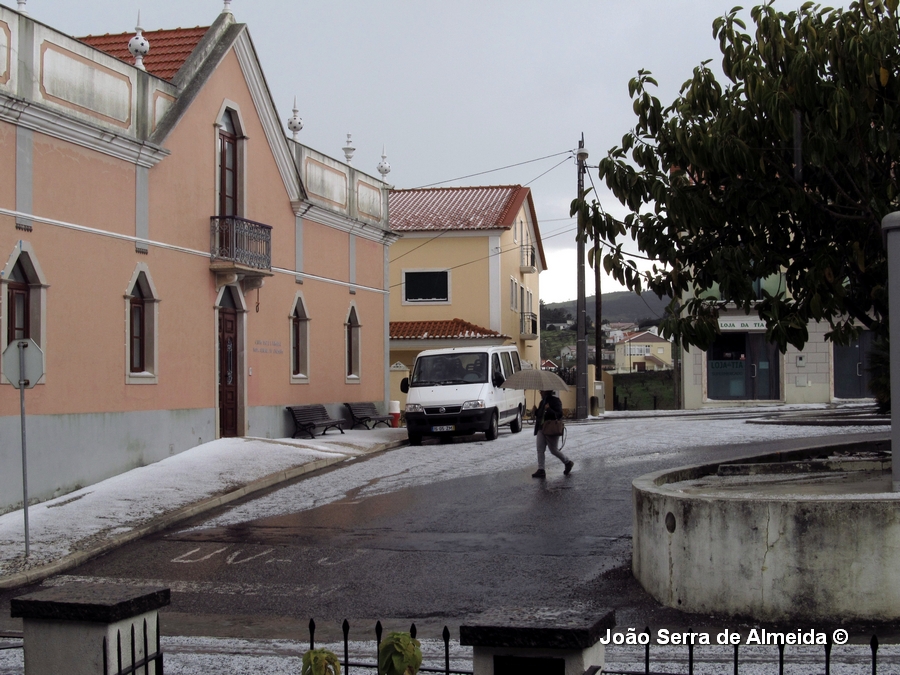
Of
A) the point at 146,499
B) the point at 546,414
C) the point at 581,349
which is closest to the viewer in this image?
the point at 146,499

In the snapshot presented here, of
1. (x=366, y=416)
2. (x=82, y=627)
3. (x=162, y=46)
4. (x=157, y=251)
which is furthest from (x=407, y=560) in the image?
(x=366, y=416)

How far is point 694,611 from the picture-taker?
26.7 ft

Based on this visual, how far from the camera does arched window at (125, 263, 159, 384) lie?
1834cm

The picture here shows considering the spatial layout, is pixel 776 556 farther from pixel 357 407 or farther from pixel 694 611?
pixel 357 407

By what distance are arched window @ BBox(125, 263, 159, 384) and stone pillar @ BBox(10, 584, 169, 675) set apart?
1399 centimetres

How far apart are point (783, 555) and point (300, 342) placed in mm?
18437

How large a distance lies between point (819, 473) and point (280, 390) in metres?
14.7

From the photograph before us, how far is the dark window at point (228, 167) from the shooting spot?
21531 mm

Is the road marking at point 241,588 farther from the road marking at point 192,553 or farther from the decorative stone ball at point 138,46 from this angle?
the decorative stone ball at point 138,46

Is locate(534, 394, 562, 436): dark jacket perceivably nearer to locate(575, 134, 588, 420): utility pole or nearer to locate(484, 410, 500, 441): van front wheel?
locate(484, 410, 500, 441): van front wheel

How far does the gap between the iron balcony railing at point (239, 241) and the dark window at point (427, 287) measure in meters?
20.4

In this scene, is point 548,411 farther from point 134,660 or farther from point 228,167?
point 134,660

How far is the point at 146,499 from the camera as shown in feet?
49.6

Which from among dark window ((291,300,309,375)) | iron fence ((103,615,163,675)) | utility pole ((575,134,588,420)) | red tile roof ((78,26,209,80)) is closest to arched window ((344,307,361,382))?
dark window ((291,300,309,375))
